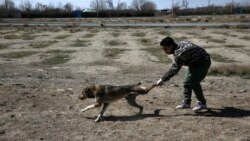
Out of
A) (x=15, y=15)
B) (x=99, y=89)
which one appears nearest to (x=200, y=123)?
(x=99, y=89)

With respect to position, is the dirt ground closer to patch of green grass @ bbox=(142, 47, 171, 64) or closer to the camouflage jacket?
patch of green grass @ bbox=(142, 47, 171, 64)

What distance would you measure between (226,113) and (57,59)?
11.3m

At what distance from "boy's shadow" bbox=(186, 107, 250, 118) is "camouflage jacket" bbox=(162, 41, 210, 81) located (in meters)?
1.12

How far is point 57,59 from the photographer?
64.1 ft

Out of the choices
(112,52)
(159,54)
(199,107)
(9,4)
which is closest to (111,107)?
(199,107)

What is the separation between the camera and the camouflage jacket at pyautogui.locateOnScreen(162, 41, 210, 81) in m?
8.88

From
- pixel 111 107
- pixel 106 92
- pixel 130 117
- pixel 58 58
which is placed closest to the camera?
pixel 106 92

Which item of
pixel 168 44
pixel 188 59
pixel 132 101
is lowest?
pixel 132 101

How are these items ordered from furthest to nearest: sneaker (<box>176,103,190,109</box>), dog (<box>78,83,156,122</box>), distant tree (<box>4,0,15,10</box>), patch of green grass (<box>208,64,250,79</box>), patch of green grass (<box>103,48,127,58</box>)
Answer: distant tree (<box>4,0,15,10</box>) → patch of green grass (<box>103,48,127,58</box>) → patch of green grass (<box>208,64,250,79</box>) → sneaker (<box>176,103,190,109</box>) → dog (<box>78,83,156,122</box>)

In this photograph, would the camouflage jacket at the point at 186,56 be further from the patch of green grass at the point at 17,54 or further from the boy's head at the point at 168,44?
the patch of green grass at the point at 17,54

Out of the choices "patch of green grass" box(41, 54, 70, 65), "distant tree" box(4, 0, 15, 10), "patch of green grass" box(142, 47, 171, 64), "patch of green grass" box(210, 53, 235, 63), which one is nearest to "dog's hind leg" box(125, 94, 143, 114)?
"patch of green grass" box(142, 47, 171, 64)

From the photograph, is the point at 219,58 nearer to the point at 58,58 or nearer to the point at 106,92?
the point at 58,58

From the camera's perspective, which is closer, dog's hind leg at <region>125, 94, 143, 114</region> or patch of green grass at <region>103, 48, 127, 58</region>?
dog's hind leg at <region>125, 94, 143, 114</region>

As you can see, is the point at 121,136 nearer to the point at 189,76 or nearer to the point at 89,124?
the point at 89,124
